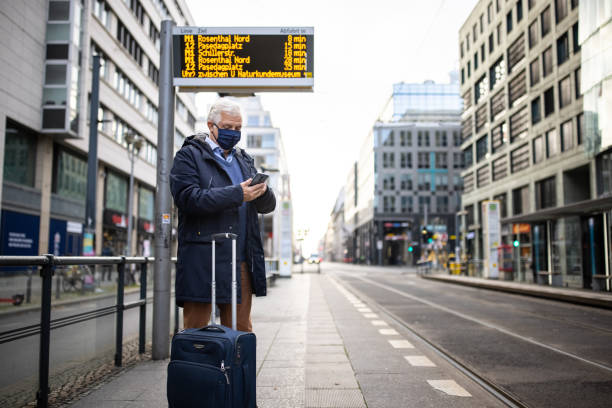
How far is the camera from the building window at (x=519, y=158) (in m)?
34.1

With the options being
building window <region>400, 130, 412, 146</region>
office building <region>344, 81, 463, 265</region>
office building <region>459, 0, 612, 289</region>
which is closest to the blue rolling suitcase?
office building <region>459, 0, 612, 289</region>

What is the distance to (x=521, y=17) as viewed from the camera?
34.5m

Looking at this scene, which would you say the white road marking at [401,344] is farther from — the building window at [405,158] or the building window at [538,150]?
the building window at [405,158]

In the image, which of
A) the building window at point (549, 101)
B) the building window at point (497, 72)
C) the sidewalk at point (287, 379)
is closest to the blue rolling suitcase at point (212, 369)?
the sidewalk at point (287, 379)

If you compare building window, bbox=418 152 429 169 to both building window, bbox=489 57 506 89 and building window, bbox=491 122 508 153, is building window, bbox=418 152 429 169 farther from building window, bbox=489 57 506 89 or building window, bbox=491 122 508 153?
building window, bbox=489 57 506 89

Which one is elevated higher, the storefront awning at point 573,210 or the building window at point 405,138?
the building window at point 405,138

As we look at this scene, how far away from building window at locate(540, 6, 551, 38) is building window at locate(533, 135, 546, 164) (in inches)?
237

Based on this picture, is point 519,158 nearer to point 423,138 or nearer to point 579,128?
point 579,128

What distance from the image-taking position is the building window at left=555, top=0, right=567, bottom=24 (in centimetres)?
2798

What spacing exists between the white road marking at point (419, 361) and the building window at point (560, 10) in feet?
90.3

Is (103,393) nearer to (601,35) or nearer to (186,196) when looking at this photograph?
(186,196)

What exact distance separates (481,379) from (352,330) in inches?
151

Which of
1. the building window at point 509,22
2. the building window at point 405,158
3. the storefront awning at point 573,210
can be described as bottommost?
the storefront awning at point 573,210

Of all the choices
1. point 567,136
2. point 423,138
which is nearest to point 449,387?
point 567,136
